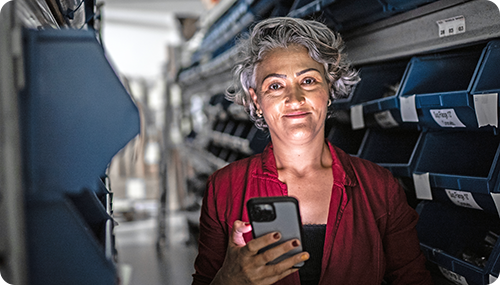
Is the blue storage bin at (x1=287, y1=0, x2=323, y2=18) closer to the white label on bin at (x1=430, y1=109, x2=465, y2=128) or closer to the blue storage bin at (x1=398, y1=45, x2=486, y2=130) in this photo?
the blue storage bin at (x1=398, y1=45, x2=486, y2=130)

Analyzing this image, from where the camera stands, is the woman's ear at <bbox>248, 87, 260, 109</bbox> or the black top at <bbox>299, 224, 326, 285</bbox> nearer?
the black top at <bbox>299, 224, 326, 285</bbox>

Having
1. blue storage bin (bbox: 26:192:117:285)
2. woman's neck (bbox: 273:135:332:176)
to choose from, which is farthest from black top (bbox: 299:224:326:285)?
blue storage bin (bbox: 26:192:117:285)

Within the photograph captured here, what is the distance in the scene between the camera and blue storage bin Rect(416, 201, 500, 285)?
→ 138 centimetres

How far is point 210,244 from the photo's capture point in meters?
1.28

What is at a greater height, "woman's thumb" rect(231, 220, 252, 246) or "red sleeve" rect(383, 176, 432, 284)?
"woman's thumb" rect(231, 220, 252, 246)

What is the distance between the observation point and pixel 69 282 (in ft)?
2.29

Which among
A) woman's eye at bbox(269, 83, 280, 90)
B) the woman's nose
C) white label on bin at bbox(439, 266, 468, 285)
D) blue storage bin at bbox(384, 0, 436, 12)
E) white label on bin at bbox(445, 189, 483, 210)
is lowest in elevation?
white label on bin at bbox(439, 266, 468, 285)

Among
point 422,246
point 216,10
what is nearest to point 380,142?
point 422,246

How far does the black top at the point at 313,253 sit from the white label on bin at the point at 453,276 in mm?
513

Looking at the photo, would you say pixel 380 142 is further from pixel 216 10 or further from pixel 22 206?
pixel 216 10

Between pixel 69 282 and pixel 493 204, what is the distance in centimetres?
123

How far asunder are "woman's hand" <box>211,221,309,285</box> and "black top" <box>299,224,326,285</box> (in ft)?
0.82

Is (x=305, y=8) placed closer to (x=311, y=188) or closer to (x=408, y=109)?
(x=408, y=109)

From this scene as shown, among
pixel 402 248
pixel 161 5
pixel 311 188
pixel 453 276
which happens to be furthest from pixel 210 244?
pixel 161 5
